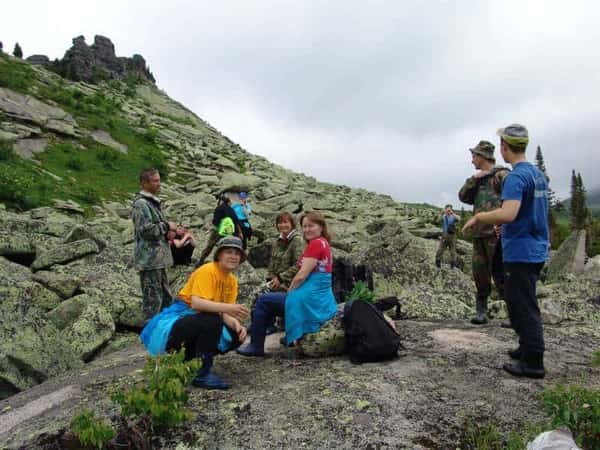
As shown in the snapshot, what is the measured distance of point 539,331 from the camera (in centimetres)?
455

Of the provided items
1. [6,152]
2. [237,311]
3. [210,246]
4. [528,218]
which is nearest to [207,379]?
[237,311]

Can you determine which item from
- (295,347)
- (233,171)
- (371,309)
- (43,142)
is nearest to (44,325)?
(295,347)

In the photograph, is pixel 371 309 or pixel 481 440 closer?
pixel 481 440

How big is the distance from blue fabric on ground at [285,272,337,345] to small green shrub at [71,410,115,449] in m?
2.64

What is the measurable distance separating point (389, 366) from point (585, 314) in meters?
4.94

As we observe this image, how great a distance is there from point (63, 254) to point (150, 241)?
4.42 metres

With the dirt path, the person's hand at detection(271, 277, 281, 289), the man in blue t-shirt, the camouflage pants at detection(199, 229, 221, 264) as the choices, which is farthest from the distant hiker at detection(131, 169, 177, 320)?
the man in blue t-shirt

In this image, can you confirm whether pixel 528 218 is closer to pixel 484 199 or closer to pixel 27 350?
pixel 484 199

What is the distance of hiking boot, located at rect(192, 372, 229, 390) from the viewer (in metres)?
4.66

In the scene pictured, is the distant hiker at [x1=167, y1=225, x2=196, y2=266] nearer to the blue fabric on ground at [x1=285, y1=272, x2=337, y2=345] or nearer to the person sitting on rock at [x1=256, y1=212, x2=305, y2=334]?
the person sitting on rock at [x1=256, y1=212, x2=305, y2=334]

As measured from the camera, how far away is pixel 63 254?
9938mm

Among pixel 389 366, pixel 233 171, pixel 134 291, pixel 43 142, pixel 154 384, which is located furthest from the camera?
pixel 233 171

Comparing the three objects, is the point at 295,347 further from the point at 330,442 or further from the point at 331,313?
the point at 330,442

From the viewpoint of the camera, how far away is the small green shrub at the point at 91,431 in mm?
3227
